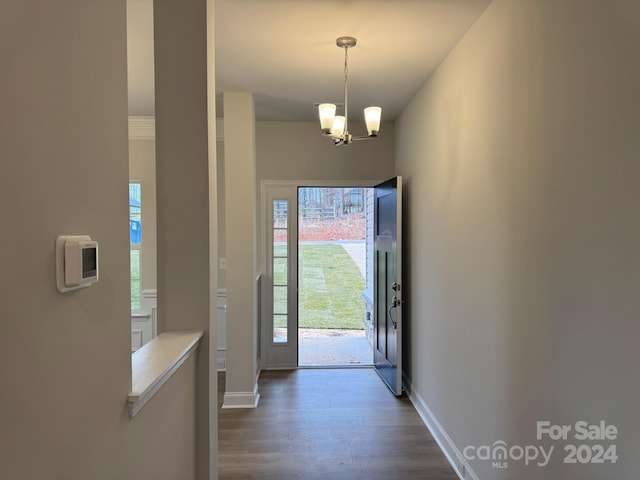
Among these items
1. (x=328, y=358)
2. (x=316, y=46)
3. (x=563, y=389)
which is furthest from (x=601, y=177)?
(x=328, y=358)

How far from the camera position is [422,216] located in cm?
337

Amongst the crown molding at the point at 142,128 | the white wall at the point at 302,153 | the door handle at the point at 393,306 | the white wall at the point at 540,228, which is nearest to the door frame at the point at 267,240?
the white wall at the point at 302,153

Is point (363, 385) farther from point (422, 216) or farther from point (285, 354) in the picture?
point (422, 216)

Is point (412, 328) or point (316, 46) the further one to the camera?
point (412, 328)

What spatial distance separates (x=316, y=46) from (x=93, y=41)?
6.33 ft

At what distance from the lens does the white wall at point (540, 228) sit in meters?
1.22

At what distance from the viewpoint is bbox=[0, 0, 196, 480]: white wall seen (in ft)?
2.13

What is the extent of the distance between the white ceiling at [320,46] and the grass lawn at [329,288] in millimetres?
4041

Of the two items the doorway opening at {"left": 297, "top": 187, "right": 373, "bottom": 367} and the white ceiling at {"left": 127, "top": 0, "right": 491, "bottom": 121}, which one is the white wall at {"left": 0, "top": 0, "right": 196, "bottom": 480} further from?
the doorway opening at {"left": 297, "top": 187, "right": 373, "bottom": 367}

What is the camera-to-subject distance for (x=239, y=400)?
11.5ft

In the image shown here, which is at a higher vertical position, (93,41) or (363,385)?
(93,41)

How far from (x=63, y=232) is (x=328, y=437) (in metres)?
2.62

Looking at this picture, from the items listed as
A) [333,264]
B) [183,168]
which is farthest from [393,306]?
[333,264]

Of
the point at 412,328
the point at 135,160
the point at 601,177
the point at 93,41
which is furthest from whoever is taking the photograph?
the point at 135,160
